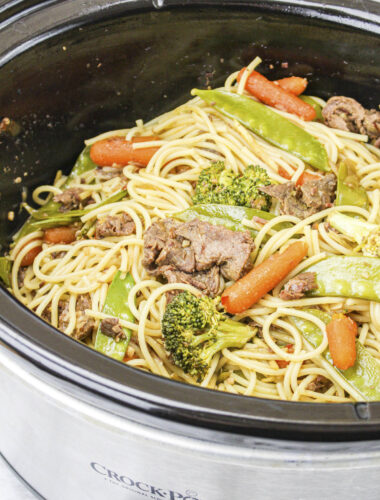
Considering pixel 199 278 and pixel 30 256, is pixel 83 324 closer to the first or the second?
pixel 199 278

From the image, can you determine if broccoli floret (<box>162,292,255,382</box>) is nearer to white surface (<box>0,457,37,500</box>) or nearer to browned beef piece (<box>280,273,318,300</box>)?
browned beef piece (<box>280,273,318,300</box>)

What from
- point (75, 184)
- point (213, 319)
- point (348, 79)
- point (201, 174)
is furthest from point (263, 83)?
point (213, 319)

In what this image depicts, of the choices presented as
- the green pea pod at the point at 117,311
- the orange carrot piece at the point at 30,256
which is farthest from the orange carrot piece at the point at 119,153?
the green pea pod at the point at 117,311

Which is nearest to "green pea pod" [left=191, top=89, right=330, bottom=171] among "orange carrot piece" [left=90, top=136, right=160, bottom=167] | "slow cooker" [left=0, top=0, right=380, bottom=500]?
"slow cooker" [left=0, top=0, right=380, bottom=500]

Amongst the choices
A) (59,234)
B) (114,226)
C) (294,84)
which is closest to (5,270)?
(59,234)

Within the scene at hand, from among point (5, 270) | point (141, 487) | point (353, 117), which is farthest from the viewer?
point (353, 117)

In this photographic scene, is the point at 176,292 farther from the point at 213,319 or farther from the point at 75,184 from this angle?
the point at 75,184
